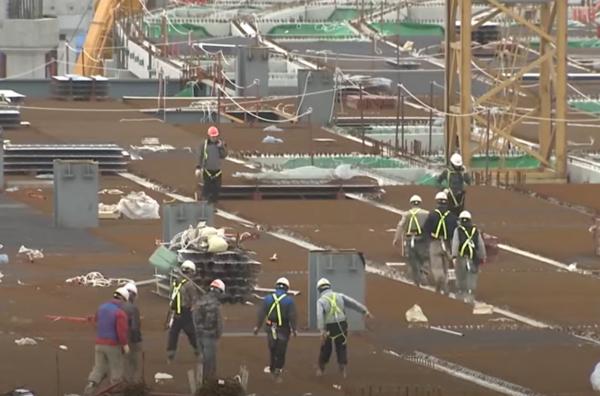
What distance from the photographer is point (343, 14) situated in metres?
86.8

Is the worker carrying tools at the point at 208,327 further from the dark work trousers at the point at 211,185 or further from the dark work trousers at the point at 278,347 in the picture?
the dark work trousers at the point at 211,185

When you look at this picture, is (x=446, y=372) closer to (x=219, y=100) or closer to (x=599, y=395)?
(x=599, y=395)

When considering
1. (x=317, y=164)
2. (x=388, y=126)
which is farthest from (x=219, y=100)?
(x=317, y=164)

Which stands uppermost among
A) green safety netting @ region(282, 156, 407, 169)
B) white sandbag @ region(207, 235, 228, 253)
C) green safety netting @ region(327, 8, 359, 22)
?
green safety netting @ region(327, 8, 359, 22)

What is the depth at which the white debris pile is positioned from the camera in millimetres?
29312

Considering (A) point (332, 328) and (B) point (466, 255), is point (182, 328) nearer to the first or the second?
(A) point (332, 328)

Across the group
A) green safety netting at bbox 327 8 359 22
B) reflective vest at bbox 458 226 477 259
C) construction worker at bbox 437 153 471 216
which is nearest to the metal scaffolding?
construction worker at bbox 437 153 471 216

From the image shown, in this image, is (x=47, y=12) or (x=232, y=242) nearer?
(x=232, y=242)

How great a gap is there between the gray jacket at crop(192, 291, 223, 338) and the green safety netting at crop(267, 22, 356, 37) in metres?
55.1

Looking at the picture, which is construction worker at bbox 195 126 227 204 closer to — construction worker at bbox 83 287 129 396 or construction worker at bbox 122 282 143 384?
construction worker at bbox 122 282 143 384

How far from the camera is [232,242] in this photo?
2928 cm

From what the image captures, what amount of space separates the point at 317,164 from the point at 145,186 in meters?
4.63

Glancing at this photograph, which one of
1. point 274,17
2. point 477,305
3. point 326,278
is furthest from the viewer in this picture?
point 274,17

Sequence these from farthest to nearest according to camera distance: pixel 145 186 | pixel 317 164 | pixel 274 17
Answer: pixel 274 17 → pixel 317 164 → pixel 145 186
